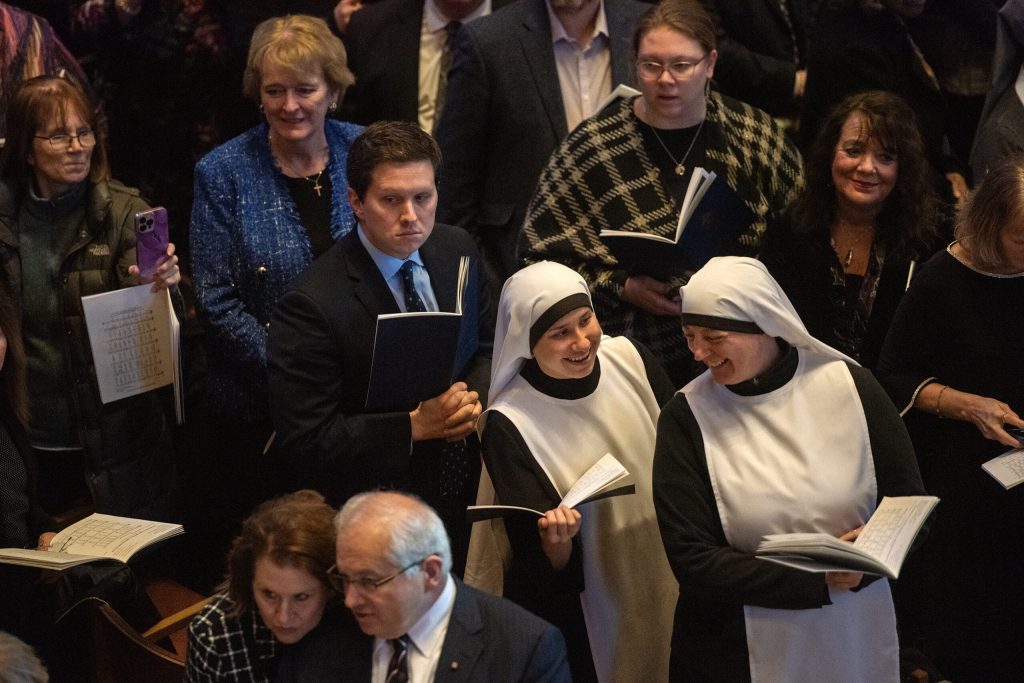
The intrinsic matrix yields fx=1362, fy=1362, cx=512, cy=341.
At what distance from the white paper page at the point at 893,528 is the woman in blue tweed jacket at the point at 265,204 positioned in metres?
2.33

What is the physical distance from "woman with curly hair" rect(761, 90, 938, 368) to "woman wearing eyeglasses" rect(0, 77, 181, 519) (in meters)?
2.23

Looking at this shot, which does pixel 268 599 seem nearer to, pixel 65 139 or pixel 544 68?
pixel 65 139

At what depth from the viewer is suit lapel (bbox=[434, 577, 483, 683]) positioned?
11.2 feet

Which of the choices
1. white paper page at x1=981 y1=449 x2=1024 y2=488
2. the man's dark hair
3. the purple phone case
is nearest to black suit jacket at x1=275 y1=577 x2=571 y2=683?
the man's dark hair

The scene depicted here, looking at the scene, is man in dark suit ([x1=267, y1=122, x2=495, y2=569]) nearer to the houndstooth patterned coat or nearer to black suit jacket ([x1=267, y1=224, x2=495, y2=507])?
black suit jacket ([x1=267, y1=224, x2=495, y2=507])

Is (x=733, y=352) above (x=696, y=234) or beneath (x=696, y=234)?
beneath

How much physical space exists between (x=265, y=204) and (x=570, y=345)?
5.28ft

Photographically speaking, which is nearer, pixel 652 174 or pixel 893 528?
pixel 893 528

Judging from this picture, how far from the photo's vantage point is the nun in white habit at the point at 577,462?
385 cm

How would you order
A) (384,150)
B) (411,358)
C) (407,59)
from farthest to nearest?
(407,59), (384,150), (411,358)

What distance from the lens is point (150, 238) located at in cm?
464

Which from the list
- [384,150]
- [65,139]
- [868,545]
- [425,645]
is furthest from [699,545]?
[65,139]

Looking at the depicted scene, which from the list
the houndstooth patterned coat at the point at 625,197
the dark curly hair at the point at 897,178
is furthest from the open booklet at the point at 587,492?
the dark curly hair at the point at 897,178

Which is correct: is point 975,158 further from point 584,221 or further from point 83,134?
point 83,134
